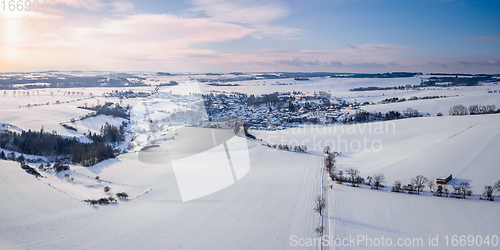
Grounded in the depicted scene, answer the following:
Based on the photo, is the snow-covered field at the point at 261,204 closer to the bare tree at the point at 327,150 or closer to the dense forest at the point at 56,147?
the bare tree at the point at 327,150

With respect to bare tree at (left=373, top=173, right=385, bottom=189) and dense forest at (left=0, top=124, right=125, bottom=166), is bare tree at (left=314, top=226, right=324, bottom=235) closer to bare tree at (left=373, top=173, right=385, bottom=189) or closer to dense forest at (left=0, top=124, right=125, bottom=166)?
bare tree at (left=373, top=173, right=385, bottom=189)

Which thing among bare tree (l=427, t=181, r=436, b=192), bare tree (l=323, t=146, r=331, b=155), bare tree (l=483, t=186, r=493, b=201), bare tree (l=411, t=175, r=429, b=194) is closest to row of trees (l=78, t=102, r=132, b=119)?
bare tree (l=323, t=146, r=331, b=155)

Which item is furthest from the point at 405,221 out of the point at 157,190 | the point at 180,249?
the point at 157,190

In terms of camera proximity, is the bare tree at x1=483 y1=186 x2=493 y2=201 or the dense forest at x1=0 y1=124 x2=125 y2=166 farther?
the dense forest at x1=0 y1=124 x2=125 y2=166

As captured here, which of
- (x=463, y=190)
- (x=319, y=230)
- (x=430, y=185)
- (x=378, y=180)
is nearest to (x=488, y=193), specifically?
(x=463, y=190)

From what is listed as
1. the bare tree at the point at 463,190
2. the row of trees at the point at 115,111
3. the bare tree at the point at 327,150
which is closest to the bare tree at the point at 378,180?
the bare tree at the point at 463,190

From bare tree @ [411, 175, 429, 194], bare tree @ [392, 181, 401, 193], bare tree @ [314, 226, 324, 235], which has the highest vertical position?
bare tree @ [411, 175, 429, 194]

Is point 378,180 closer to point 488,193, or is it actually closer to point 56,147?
point 488,193

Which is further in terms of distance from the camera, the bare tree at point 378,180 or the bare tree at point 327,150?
the bare tree at point 327,150
